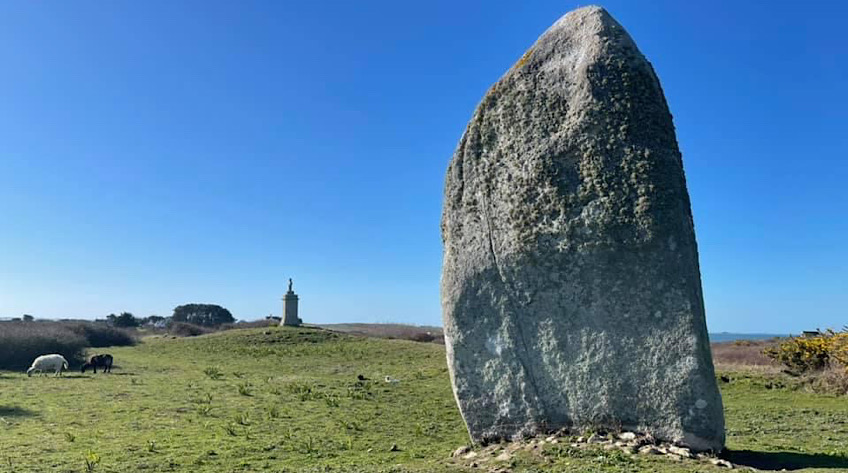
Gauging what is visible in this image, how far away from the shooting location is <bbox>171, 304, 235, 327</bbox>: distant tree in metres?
90.4

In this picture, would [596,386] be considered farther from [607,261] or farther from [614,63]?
[614,63]

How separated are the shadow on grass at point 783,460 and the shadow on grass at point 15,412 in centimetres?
1547

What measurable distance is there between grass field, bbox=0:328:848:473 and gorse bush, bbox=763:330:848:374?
126cm

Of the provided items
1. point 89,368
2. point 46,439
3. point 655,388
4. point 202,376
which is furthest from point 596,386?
point 89,368

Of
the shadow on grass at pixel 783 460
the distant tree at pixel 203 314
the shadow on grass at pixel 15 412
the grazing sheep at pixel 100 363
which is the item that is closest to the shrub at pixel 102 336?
the grazing sheep at pixel 100 363

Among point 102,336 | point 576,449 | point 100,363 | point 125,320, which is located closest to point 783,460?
point 576,449

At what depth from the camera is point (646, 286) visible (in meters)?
9.30

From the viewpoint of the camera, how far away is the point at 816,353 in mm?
23328

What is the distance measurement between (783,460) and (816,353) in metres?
16.6

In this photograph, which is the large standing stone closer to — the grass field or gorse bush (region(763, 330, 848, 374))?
the grass field

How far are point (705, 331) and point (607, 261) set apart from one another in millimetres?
1592

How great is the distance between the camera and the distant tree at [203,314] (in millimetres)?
90419

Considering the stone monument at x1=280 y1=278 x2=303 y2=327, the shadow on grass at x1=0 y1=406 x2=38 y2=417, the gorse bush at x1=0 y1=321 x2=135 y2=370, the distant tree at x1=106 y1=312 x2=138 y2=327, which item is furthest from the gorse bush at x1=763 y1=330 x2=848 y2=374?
the distant tree at x1=106 y1=312 x2=138 y2=327

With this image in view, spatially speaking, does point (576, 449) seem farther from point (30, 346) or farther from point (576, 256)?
point (30, 346)
